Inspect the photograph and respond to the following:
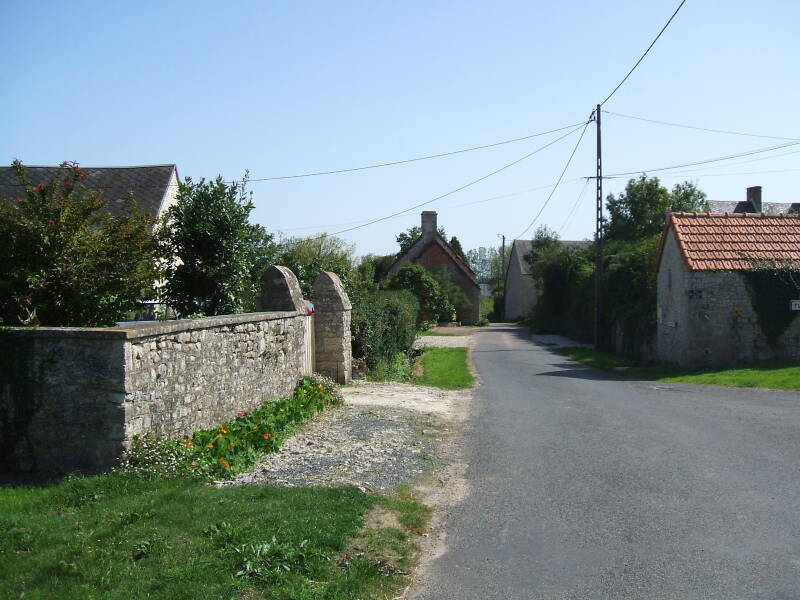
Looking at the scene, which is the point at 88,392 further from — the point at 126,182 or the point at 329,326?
the point at 126,182

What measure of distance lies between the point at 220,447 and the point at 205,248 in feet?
16.1

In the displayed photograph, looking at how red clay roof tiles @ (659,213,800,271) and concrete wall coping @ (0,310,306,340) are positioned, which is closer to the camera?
concrete wall coping @ (0,310,306,340)

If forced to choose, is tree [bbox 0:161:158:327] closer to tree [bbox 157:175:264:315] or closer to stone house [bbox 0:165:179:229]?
tree [bbox 157:175:264:315]

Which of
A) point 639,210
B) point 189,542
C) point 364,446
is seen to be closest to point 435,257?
point 639,210

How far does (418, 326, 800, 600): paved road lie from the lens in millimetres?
5223

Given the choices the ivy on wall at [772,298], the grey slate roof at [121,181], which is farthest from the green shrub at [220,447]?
the ivy on wall at [772,298]

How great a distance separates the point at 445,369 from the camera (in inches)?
898

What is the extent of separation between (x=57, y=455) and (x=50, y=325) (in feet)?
5.63

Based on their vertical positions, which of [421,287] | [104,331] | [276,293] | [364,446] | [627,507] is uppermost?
[421,287]

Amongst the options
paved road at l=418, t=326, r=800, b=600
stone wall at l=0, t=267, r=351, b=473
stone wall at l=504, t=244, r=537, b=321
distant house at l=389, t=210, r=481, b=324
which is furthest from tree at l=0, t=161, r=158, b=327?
stone wall at l=504, t=244, r=537, b=321

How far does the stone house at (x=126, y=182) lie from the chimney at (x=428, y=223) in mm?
29691

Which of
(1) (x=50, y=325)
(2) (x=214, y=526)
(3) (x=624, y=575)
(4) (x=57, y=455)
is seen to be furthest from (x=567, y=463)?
(1) (x=50, y=325)

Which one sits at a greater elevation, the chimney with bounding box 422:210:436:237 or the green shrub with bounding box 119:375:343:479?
the chimney with bounding box 422:210:436:237

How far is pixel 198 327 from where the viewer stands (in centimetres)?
890
